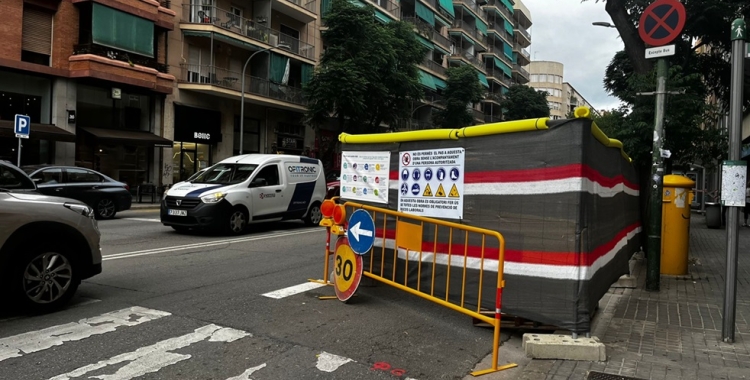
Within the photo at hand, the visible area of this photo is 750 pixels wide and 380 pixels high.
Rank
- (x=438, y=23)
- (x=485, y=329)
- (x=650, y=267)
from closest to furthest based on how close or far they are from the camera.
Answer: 1. (x=485, y=329)
2. (x=650, y=267)
3. (x=438, y=23)

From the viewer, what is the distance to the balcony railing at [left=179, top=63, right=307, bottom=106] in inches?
1077

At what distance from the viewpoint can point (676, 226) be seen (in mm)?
8555

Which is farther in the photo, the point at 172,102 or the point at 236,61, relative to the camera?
the point at 236,61

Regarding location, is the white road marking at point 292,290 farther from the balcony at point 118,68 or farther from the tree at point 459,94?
the tree at point 459,94

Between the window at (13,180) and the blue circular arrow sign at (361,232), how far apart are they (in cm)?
463

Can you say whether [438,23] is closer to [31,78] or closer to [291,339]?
[31,78]

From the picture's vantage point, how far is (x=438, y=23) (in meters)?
51.0

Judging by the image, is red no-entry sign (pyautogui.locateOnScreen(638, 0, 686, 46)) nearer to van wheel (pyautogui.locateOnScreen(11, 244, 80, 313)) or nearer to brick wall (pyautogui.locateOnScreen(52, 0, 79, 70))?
van wheel (pyautogui.locateOnScreen(11, 244, 80, 313))

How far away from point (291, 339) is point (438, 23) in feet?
Answer: 163

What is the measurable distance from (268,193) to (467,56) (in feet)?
157

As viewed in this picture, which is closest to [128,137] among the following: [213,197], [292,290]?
[213,197]

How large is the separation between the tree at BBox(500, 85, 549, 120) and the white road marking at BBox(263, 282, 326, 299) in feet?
182

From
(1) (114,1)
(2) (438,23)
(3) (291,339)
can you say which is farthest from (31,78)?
(2) (438,23)

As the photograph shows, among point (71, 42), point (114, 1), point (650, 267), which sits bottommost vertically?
point (650, 267)
